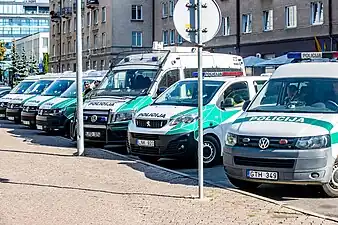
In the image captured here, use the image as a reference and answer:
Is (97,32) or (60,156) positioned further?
(97,32)

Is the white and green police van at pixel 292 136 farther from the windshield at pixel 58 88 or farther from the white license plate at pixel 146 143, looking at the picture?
the windshield at pixel 58 88

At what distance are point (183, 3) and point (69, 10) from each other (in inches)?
2724

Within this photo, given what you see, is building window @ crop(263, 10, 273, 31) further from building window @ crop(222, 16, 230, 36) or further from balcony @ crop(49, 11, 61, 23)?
balcony @ crop(49, 11, 61, 23)

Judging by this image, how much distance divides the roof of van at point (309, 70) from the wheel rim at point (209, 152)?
235 cm

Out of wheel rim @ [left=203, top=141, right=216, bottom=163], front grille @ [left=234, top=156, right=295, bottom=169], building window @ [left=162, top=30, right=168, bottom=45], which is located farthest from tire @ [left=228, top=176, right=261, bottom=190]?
building window @ [left=162, top=30, right=168, bottom=45]

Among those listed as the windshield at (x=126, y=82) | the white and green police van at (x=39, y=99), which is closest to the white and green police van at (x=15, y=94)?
the white and green police van at (x=39, y=99)

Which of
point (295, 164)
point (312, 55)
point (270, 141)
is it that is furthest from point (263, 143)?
point (312, 55)

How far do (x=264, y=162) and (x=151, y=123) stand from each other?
3889 mm

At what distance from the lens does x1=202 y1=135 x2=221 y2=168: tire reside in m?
12.7

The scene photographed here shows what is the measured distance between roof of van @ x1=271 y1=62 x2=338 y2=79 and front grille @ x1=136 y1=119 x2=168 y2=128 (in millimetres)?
2561

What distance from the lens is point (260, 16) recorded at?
1700 inches

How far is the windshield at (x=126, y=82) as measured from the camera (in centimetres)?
1577

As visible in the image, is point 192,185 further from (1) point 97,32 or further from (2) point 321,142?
(1) point 97,32

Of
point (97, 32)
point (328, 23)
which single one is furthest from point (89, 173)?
point (97, 32)
